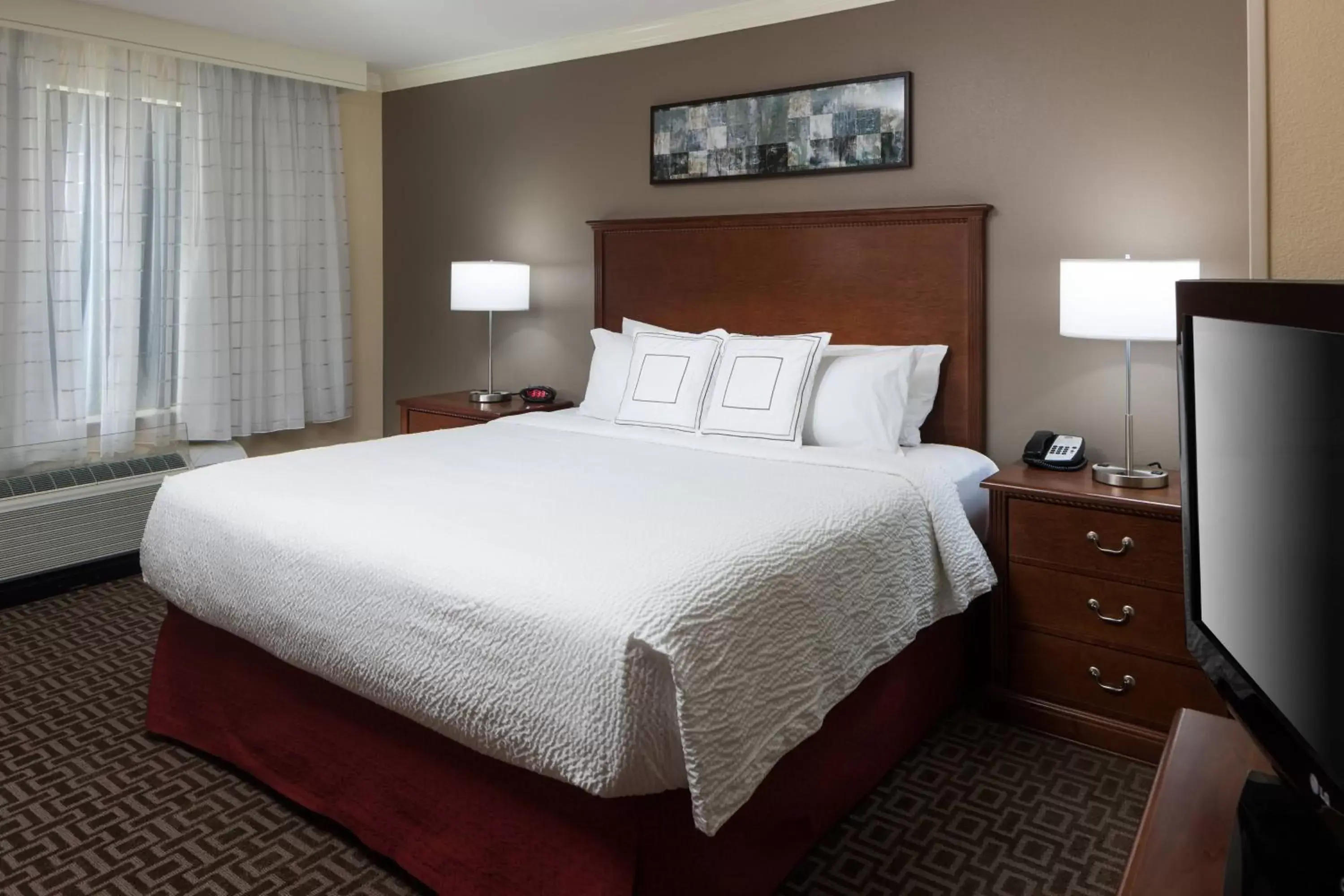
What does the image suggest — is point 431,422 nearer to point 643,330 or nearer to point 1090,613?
point 643,330

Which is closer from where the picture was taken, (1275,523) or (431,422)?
(1275,523)

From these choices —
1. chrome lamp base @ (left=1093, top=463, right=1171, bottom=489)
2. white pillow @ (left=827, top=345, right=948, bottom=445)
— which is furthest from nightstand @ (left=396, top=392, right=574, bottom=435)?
chrome lamp base @ (left=1093, top=463, right=1171, bottom=489)

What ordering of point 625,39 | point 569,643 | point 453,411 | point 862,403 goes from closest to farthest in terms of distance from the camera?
point 569,643
point 862,403
point 625,39
point 453,411

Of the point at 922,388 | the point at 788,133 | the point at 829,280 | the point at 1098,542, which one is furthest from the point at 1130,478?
the point at 788,133

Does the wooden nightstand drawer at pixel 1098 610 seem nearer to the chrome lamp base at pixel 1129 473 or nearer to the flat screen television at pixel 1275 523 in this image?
the chrome lamp base at pixel 1129 473

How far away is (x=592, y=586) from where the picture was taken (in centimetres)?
167

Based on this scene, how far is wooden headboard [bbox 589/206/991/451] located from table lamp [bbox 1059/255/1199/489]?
1.85 feet

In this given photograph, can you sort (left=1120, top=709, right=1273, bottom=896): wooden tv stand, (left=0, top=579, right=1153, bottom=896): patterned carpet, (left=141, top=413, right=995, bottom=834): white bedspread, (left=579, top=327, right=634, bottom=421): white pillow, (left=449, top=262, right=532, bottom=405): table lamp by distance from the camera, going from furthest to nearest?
(left=449, top=262, right=532, bottom=405): table lamp, (left=579, top=327, right=634, bottom=421): white pillow, (left=0, top=579, right=1153, bottom=896): patterned carpet, (left=141, top=413, right=995, bottom=834): white bedspread, (left=1120, top=709, right=1273, bottom=896): wooden tv stand

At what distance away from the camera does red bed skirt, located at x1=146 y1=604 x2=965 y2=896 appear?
1.65 meters

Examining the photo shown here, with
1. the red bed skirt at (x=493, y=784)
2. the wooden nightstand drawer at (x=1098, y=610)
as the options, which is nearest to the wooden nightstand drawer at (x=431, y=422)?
the red bed skirt at (x=493, y=784)

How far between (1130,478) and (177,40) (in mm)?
4135

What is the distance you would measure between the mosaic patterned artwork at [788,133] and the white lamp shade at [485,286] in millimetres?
771

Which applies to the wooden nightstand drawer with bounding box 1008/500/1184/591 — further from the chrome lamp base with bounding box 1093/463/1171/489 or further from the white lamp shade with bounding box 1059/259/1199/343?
the white lamp shade with bounding box 1059/259/1199/343

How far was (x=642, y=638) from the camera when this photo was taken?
1516mm
